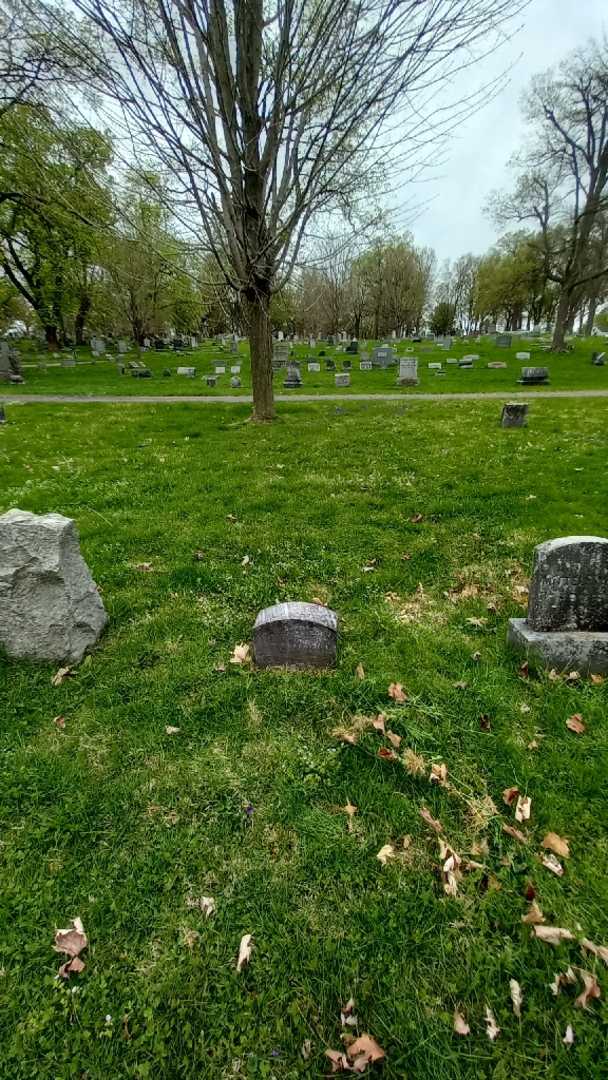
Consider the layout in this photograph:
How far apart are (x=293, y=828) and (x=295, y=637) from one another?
1234mm

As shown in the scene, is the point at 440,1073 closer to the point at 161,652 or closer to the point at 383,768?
the point at 383,768

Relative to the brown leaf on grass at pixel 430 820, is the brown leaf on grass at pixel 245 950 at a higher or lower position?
lower

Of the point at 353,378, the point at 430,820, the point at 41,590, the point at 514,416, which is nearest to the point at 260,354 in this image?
the point at 514,416

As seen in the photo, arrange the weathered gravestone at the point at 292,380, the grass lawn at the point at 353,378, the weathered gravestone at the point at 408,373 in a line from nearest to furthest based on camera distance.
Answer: the grass lawn at the point at 353,378 < the weathered gravestone at the point at 292,380 < the weathered gravestone at the point at 408,373

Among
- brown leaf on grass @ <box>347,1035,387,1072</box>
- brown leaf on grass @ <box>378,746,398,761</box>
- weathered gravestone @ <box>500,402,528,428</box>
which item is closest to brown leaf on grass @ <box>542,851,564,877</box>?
brown leaf on grass @ <box>378,746,398,761</box>

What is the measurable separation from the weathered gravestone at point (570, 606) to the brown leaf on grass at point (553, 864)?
1.38 m

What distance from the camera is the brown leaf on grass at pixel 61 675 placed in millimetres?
3272

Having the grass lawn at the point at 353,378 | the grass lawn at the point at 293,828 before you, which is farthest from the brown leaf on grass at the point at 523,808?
the grass lawn at the point at 353,378

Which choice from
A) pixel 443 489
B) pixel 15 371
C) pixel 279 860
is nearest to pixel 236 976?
pixel 279 860

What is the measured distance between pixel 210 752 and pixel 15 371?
91.2 feet

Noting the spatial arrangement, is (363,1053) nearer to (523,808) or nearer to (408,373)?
(523,808)

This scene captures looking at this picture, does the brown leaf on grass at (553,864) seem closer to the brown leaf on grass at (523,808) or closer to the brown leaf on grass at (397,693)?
the brown leaf on grass at (523,808)

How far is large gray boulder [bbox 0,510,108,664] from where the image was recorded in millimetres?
3314

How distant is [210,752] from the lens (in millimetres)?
2727
